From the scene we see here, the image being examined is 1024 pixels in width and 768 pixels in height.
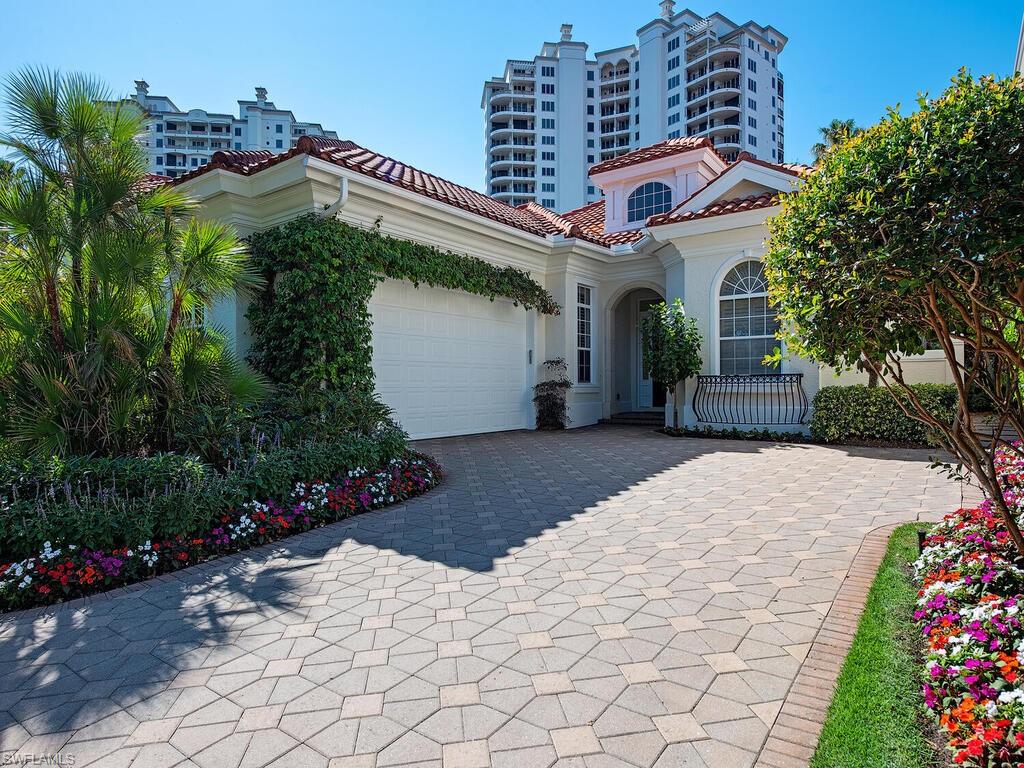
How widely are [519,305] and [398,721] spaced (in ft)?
34.1

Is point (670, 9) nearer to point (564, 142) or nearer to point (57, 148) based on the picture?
point (564, 142)

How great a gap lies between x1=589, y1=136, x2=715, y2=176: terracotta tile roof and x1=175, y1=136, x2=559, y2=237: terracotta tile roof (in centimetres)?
271

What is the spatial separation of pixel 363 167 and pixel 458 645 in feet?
24.4

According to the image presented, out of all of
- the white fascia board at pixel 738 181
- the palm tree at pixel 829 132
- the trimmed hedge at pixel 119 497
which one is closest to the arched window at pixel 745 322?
the white fascia board at pixel 738 181

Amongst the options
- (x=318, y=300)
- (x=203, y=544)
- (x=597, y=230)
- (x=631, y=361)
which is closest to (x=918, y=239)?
(x=203, y=544)

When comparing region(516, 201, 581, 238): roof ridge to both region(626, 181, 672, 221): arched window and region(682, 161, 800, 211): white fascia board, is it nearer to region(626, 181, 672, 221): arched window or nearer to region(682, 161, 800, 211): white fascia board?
region(626, 181, 672, 221): arched window

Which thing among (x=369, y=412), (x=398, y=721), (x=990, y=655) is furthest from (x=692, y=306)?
(x=398, y=721)

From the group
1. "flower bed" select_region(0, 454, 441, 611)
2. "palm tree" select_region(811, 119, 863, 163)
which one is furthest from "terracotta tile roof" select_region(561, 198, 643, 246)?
"palm tree" select_region(811, 119, 863, 163)

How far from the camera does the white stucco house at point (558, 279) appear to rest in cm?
871

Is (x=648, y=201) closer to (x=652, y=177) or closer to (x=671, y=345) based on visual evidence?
(x=652, y=177)

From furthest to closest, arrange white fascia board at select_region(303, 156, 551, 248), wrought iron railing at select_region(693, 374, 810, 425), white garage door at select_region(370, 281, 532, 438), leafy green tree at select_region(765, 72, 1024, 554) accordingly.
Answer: wrought iron railing at select_region(693, 374, 810, 425)
white garage door at select_region(370, 281, 532, 438)
white fascia board at select_region(303, 156, 551, 248)
leafy green tree at select_region(765, 72, 1024, 554)

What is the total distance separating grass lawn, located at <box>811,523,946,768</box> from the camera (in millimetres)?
2006

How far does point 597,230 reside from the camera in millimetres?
15641

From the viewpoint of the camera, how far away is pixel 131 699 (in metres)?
2.46
